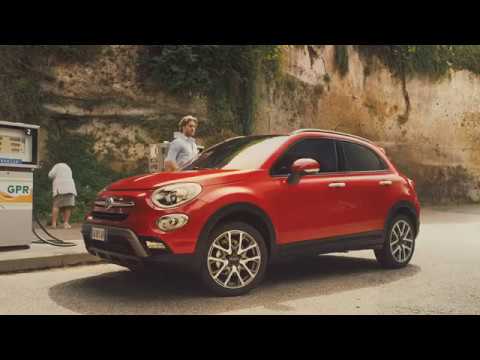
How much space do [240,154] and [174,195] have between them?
4.21 feet

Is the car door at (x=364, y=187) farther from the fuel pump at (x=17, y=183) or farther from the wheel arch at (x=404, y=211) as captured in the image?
the fuel pump at (x=17, y=183)

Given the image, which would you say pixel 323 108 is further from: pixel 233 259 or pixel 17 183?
pixel 233 259

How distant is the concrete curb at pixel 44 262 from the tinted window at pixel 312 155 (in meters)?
3.27

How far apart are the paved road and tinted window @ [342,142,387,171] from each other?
1368 millimetres

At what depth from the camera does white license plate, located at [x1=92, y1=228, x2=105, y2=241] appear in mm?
5348

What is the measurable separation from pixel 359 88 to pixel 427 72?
14.5ft

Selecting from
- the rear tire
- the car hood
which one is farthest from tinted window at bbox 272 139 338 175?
the rear tire

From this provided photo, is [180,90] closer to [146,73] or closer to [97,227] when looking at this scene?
[146,73]

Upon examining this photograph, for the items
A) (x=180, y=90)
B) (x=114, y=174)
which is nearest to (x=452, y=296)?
(x=114, y=174)

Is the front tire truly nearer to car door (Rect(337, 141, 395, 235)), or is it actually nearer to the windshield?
the windshield

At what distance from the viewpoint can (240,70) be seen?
59.1 feet

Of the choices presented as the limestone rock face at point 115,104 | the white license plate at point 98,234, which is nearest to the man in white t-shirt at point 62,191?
the limestone rock face at point 115,104

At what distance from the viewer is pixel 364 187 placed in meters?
6.58
